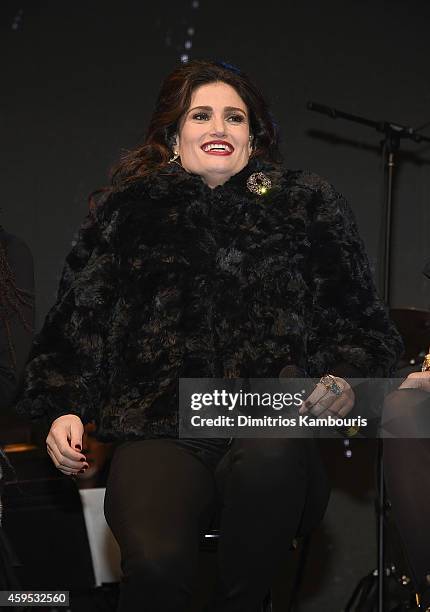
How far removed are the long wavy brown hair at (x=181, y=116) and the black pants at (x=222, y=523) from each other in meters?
0.74

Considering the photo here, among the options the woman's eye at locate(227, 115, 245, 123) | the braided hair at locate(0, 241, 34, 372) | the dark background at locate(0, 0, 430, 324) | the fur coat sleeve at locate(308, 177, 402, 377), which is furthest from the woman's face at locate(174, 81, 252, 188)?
the dark background at locate(0, 0, 430, 324)

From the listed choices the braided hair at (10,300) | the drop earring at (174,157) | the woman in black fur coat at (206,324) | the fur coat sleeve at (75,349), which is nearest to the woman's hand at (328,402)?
the woman in black fur coat at (206,324)

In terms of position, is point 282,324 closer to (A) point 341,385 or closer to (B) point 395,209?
(A) point 341,385

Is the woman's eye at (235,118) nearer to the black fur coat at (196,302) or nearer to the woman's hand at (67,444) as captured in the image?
the black fur coat at (196,302)

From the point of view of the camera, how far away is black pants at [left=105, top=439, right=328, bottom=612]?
1334 mm

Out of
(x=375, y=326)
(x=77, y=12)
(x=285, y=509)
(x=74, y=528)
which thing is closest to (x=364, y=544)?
(x=74, y=528)

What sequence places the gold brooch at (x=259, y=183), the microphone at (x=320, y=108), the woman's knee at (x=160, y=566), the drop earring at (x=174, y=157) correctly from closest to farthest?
the woman's knee at (x=160, y=566) < the gold brooch at (x=259, y=183) < the drop earring at (x=174, y=157) < the microphone at (x=320, y=108)

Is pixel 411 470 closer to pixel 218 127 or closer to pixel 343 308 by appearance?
pixel 343 308

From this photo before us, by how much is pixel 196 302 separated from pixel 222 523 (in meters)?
0.47

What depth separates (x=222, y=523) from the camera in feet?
4.64

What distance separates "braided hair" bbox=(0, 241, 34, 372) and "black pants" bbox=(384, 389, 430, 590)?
1028mm

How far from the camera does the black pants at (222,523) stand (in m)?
1.33

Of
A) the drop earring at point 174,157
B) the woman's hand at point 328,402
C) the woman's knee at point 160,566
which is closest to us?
the woman's knee at point 160,566

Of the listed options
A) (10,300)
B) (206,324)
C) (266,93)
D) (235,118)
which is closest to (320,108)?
(266,93)
